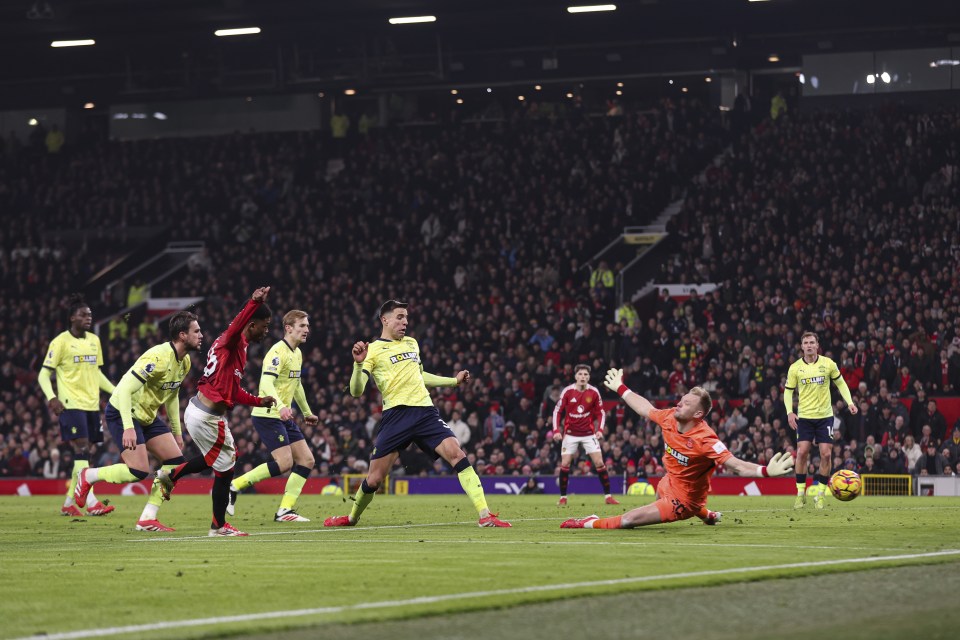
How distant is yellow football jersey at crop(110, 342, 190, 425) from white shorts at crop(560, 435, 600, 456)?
1058 cm

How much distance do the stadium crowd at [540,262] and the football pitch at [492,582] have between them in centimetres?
1890

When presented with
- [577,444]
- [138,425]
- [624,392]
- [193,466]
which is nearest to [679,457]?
[624,392]

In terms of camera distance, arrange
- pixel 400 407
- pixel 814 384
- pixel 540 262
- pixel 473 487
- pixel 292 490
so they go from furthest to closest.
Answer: pixel 540 262 → pixel 814 384 → pixel 292 490 → pixel 400 407 → pixel 473 487

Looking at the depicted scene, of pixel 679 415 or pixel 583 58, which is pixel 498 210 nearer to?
pixel 583 58

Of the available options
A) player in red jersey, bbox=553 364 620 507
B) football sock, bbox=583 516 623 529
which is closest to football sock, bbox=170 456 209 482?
football sock, bbox=583 516 623 529

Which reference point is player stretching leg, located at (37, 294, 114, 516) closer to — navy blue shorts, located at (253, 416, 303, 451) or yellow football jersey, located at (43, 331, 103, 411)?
yellow football jersey, located at (43, 331, 103, 411)

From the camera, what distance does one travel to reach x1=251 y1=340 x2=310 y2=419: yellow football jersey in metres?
18.8

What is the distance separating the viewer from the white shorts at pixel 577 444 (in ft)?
87.5

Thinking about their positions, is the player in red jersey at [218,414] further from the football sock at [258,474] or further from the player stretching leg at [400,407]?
the football sock at [258,474]

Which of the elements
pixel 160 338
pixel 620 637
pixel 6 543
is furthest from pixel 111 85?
pixel 620 637

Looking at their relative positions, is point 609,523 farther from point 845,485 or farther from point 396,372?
point 845,485

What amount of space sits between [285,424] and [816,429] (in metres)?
9.21

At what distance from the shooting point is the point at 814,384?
75.6ft

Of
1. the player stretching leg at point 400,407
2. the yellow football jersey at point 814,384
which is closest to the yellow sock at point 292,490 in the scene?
the player stretching leg at point 400,407
